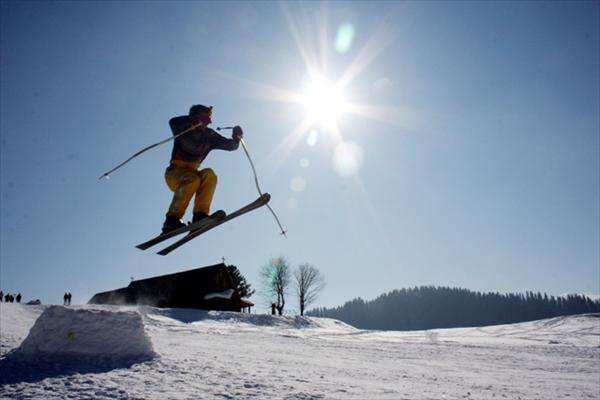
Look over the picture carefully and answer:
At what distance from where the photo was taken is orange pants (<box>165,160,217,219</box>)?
5.82m

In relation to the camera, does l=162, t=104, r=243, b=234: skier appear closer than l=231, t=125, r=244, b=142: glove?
Yes

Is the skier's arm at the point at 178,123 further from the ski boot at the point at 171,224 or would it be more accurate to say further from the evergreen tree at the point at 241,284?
the evergreen tree at the point at 241,284

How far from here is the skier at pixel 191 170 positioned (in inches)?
230

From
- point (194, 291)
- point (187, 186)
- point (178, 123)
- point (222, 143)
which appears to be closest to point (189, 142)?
point (178, 123)

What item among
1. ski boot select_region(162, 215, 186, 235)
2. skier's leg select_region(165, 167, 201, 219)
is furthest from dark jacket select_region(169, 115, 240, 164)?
ski boot select_region(162, 215, 186, 235)

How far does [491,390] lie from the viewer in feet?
22.7

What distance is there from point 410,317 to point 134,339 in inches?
5091

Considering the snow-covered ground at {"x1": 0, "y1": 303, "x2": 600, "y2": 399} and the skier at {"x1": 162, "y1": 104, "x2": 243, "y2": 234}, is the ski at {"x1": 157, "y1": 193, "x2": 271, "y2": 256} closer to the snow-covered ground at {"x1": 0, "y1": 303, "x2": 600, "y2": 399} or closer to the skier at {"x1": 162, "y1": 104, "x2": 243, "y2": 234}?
the skier at {"x1": 162, "y1": 104, "x2": 243, "y2": 234}

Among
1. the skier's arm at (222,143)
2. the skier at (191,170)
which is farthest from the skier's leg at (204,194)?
the skier's arm at (222,143)

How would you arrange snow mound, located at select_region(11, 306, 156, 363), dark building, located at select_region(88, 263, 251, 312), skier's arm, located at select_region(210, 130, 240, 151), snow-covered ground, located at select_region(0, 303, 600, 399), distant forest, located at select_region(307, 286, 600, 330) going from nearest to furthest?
snow-covered ground, located at select_region(0, 303, 600, 399) < snow mound, located at select_region(11, 306, 156, 363) < skier's arm, located at select_region(210, 130, 240, 151) < dark building, located at select_region(88, 263, 251, 312) < distant forest, located at select_region(307, 286, 600, 330)

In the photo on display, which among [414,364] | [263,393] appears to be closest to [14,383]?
[263,393]

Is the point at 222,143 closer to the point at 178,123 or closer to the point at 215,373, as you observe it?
the point at 178,123

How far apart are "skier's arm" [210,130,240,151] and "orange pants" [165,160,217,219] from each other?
0.44m

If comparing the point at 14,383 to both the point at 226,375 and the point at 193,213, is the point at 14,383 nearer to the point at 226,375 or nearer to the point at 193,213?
the point at 226,375
